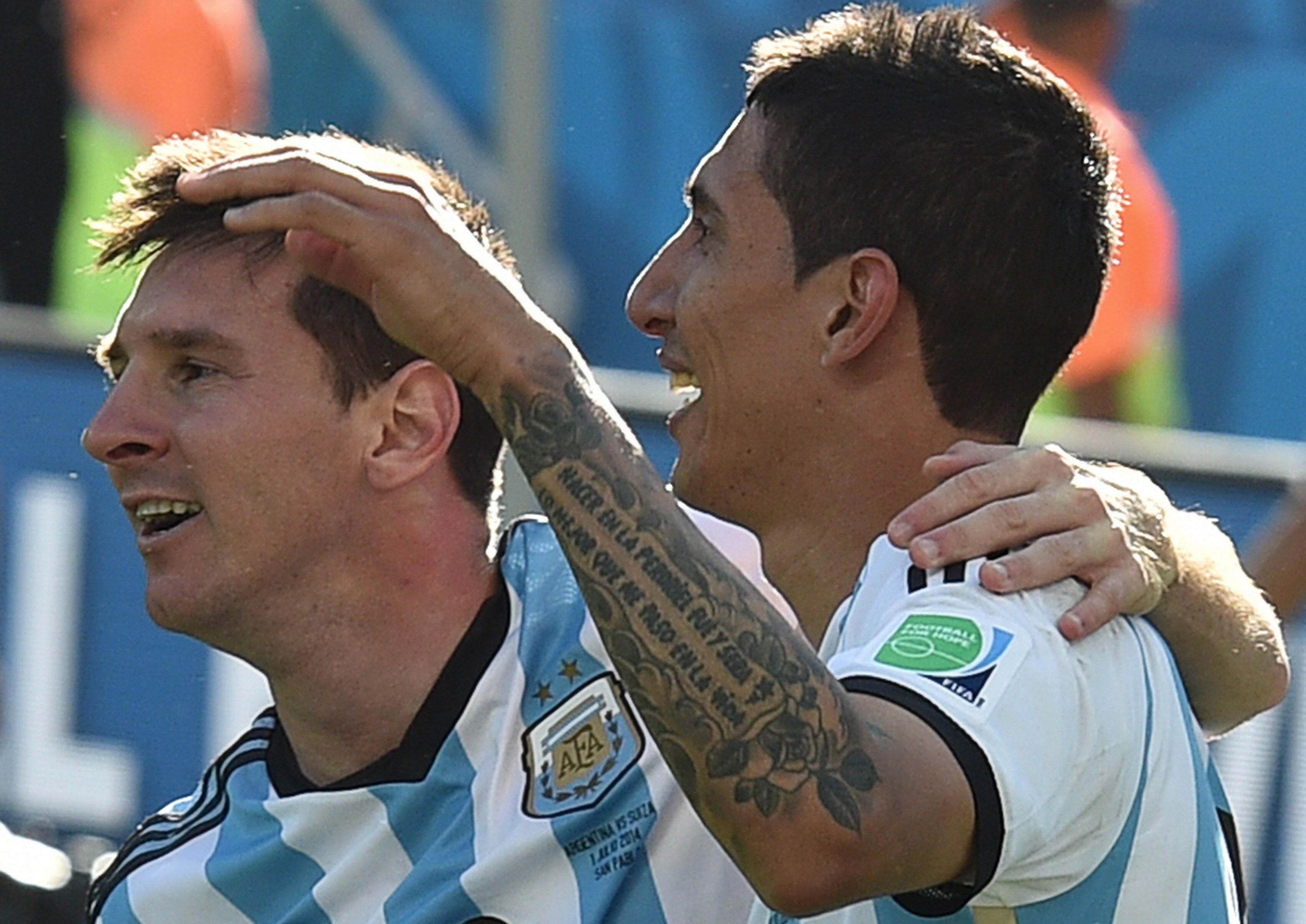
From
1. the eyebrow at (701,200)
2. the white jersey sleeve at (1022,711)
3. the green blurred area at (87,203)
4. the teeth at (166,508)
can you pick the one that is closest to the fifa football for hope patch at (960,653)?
the white jersey sleeve at (1022,711)

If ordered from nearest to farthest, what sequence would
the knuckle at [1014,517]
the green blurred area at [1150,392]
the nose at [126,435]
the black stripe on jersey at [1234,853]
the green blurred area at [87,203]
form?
the knuckle at [1014,517], the black stripe on jersey at [1234,853], the nose at [126,435], the green blurred area at [1150,392], the green blurred area at [87,203]

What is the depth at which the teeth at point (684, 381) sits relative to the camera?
287 centimetres

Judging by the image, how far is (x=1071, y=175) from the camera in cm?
280

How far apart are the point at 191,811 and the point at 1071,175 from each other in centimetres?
149

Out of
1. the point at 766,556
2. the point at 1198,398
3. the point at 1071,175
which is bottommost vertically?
the point at 1198,398

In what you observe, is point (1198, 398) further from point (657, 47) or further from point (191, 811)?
point (191, 811)

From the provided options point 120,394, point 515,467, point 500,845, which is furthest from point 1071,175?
point 515,467

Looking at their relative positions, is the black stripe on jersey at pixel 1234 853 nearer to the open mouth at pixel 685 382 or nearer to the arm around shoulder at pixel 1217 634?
the arm around shoulder at pixel 1217 634

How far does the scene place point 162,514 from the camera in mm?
3256

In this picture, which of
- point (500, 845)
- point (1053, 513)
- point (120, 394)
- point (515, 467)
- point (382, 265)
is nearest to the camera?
point (382, 265)

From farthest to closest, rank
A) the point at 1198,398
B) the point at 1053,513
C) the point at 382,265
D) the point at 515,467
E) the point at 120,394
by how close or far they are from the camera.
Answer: the point at 1198,398 < the point at 515,467 < the point at 120,394 < the point at 1053,513 < the point at 382,265

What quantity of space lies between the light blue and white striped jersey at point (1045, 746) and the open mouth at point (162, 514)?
1.06 meters

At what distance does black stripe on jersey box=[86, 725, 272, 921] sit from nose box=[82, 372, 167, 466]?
0.46 meters

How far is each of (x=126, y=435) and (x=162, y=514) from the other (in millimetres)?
135
